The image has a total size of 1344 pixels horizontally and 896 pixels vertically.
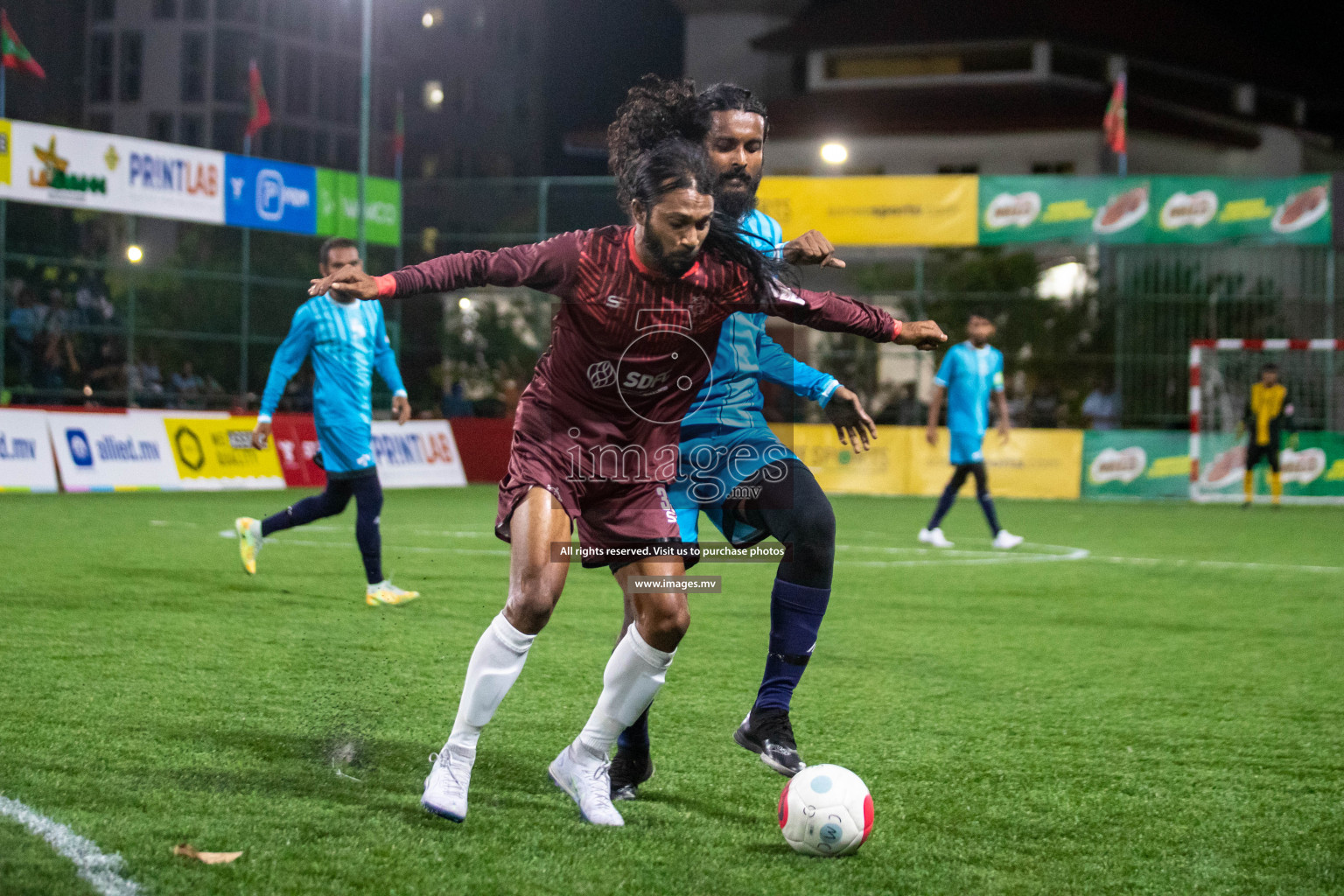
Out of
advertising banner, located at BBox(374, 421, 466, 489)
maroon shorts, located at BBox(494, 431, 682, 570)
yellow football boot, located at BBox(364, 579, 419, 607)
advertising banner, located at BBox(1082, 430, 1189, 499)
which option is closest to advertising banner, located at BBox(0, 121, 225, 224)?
advertising banner, located at BBox(374, 421, 466, 489)

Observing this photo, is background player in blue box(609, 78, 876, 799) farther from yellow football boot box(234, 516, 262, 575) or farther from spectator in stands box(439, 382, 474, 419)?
spectator in stands box(439, 382, 474, 419)

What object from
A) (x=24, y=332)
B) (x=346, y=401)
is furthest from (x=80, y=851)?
(x=24, y=332)

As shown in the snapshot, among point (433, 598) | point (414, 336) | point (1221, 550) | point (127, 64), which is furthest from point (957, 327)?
point (127, 64)

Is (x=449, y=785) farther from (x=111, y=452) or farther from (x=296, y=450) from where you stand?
(x=296, y=450)

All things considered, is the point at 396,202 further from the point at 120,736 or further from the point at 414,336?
the point at 120,736

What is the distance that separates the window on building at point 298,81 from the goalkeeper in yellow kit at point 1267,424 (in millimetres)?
61185

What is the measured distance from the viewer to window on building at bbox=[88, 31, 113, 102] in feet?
226

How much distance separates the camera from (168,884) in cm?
322

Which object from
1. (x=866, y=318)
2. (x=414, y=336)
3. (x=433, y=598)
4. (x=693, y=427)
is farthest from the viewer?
(x=414, y=336)

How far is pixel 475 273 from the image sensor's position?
3.95 meters

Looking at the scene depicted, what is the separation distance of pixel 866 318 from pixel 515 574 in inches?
49.3

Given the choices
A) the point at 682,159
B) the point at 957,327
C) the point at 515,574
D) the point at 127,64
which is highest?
the point at 127,64

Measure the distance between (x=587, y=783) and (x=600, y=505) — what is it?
78 centimetres

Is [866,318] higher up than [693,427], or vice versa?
[866,318]
